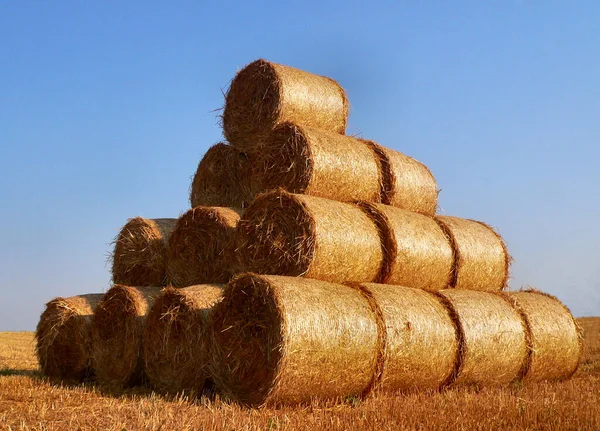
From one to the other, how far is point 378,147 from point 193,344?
3.90 metres

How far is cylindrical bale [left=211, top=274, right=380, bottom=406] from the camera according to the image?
679 centimetres

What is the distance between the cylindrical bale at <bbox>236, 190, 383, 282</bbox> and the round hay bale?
55 cm

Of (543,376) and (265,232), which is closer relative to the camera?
(265,232)

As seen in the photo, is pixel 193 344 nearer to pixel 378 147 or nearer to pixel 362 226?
pixel 362 226

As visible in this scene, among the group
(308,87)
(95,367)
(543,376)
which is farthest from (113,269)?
(543,376)

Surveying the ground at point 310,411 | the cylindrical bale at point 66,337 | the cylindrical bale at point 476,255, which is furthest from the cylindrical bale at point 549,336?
the cylindrical bale at point 66,337

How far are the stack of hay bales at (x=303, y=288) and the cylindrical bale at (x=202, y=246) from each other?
2 cm

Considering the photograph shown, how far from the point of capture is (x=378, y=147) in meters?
10.1

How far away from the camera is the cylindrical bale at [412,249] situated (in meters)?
8.66

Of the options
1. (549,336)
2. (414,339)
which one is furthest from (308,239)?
(549,336)

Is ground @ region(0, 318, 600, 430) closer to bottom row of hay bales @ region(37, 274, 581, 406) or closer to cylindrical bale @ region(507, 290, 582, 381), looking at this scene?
bottom row of hay bales @ region(37, 274, 581, 406)

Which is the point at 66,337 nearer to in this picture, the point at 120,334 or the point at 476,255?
the point at 120,334

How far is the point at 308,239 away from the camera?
25.4 feet

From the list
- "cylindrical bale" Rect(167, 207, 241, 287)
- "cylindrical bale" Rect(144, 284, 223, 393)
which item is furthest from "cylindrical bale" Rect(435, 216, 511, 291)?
"cylindrical bale" Rect(144, 284, 223, 393)
